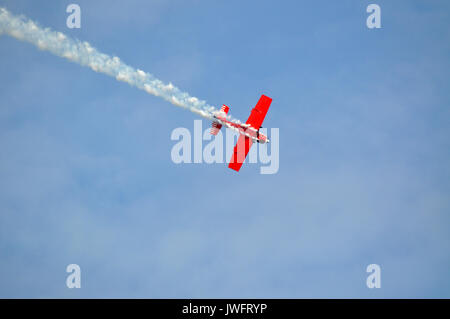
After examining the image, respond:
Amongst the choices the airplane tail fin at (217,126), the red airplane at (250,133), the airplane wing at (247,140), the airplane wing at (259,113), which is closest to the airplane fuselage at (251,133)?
the red airplane at (250,133)

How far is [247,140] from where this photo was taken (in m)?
49.4

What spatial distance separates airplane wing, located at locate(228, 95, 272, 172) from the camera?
162 feet

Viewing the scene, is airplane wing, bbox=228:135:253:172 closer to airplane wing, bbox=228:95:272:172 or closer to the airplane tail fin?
airplane wing, bbox=228:95:272:172

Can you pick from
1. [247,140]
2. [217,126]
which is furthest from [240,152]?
[217,126]

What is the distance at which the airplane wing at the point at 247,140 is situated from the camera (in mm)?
49375

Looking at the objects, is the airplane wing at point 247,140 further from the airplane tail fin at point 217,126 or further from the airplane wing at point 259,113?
the airplane tail fin at point 217,126

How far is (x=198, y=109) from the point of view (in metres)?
44.1

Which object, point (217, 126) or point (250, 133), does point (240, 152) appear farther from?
point (217, 126)

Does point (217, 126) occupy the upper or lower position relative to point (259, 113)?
lower

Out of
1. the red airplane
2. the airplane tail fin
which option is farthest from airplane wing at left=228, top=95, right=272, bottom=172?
the airplane tail fin
